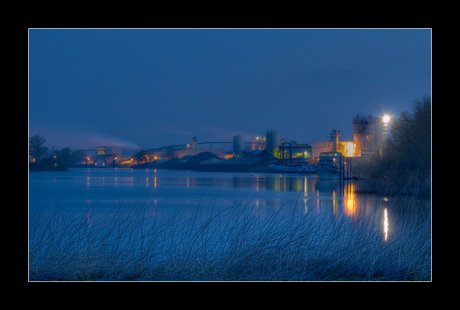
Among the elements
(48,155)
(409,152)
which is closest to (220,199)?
(409,152)

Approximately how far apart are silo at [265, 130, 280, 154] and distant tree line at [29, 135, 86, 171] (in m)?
15.0

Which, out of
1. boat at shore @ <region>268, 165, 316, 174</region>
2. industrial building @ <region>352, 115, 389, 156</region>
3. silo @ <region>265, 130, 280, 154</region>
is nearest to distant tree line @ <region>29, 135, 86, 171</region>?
silo @ <region>265, 130, 280, 154</region>

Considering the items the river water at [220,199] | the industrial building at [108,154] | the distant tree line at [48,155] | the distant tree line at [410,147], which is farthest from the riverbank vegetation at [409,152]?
the distant tree line at [48,155]

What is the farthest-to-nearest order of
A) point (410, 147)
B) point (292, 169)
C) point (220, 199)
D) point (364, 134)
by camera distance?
point (292, 169), point (364, 134), point (220, 199), point (410, 147)

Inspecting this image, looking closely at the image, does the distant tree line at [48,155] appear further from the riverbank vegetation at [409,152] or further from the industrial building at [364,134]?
the industrial building at [364,134]

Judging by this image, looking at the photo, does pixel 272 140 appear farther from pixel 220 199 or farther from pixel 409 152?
pixel 409 152

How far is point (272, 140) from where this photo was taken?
35.4m

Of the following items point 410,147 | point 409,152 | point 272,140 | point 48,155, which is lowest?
point 409,152

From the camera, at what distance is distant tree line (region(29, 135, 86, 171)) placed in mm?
20878

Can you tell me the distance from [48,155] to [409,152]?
26693 millimetres

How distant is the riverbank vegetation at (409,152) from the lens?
1622cm

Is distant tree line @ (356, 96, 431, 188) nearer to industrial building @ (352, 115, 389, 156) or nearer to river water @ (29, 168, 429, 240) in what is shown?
river water @ (29, 168, 429, 240)

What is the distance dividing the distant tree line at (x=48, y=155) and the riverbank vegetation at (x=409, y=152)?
15238 millimetres
